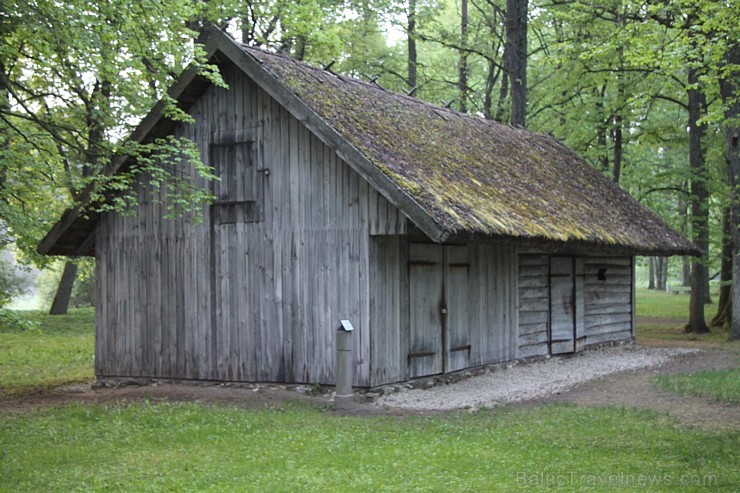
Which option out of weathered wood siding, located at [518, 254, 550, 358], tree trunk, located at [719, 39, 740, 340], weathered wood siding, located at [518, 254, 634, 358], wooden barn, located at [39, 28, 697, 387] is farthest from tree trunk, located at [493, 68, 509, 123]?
wooden barn, located at [39, 28, 697, 387]

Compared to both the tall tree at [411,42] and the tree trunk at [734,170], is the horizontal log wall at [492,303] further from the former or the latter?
the tall tree at [411,42]

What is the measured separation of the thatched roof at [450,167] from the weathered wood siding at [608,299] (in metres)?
1.26

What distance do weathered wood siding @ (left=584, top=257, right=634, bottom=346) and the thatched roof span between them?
1256 millimetres

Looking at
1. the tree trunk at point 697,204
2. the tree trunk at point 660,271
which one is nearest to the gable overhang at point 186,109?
the tree trunk at point 697,204

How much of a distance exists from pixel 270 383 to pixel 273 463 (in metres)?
5.78

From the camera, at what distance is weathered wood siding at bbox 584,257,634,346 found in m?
21.2

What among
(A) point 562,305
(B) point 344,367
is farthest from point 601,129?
(B) point 344,367

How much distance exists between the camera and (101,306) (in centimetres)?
1692

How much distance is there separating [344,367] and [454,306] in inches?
137

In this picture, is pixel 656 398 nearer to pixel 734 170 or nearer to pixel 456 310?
pixel 456 310

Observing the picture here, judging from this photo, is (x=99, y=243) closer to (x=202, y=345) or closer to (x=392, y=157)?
(x=202, y=345)

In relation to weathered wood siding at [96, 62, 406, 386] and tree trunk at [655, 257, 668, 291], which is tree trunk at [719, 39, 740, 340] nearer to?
weathered wood siding at [96, 62, 406, 386]

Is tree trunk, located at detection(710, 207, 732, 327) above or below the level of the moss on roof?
below

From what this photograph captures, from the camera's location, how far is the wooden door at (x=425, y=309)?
14.8 metres
